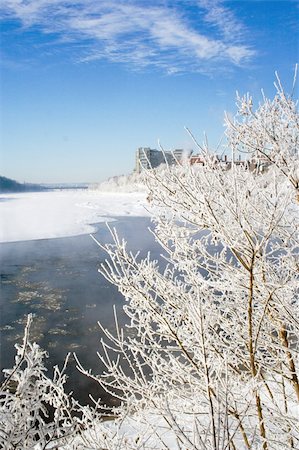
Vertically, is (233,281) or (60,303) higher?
(233,281)

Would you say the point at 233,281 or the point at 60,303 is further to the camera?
the point at 60,303

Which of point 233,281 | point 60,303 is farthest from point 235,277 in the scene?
point 60,303

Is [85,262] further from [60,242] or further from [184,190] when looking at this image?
[184,190]

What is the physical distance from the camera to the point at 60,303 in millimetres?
12688

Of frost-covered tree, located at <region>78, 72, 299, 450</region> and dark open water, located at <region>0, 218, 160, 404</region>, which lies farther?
dark open water, located at <region>0, 218, 160, 404</region>

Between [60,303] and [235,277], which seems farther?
[60,303]

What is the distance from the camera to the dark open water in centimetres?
922

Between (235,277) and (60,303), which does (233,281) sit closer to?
(235,277)

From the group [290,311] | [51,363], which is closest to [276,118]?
[290,311]

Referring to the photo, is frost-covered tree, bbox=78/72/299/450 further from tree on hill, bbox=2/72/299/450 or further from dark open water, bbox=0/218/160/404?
dark open water, bbox=0/218/160/404

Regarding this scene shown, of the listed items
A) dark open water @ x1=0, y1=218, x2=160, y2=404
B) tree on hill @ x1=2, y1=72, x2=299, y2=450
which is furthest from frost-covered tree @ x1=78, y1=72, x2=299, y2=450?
dark open water @ x1=0, y1=218, x2=160, y2=404

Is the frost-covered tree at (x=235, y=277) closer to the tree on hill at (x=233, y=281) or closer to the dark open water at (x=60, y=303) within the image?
the tree on hill at (x=233, y=281)

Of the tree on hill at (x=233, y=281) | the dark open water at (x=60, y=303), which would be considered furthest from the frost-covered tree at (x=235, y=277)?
the dark open water at (x=60, y=303)

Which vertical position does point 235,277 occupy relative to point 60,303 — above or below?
above
